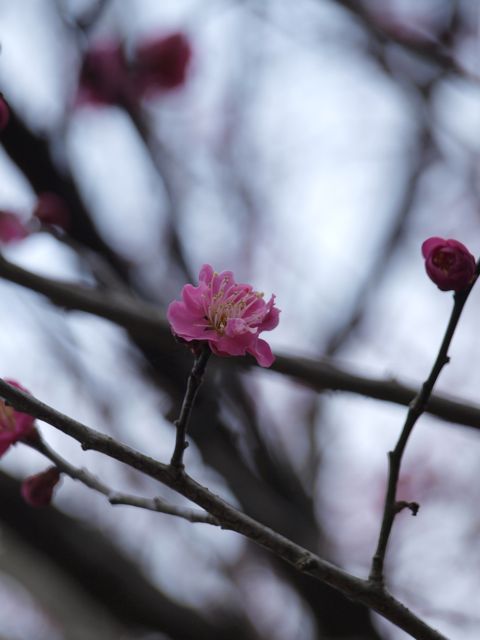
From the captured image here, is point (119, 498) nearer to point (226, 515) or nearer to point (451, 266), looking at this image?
point (226, 515)

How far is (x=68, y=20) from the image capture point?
6.50 feet

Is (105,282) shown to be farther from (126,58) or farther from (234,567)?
(234,567)

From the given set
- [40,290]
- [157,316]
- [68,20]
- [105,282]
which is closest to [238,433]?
[105,282]

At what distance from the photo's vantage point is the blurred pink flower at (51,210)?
1.91 metres

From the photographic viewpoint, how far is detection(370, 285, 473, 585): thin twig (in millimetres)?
824

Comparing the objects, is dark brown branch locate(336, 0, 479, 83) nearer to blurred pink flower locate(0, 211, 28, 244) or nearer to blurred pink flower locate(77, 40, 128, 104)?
blurred pink flower locate(77, 40, 128, 104)

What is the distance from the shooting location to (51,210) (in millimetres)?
1942

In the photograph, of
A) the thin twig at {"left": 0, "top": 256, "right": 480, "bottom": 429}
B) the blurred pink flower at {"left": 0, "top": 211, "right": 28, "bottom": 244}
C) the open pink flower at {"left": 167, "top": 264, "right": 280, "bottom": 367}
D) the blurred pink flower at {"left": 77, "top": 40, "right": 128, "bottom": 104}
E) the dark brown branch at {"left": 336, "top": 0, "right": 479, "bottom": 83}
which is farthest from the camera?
the blurred pink flower at {"left": 77, "top": 40, "right": 128, "bottom": 104}

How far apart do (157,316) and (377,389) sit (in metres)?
0.48

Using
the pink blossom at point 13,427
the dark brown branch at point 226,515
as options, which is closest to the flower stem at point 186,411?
the dark brown branch at point 226,515

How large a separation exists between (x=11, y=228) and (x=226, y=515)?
134 centimetres

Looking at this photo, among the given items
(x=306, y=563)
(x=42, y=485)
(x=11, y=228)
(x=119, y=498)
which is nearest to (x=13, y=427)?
(x=42, y=485)

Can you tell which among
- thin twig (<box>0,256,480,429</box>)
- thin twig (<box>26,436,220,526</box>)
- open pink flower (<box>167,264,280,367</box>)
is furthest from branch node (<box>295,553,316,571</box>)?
thin twig (<box>0,256,480,429</box>)

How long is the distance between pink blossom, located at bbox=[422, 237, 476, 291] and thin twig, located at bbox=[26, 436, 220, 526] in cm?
40
